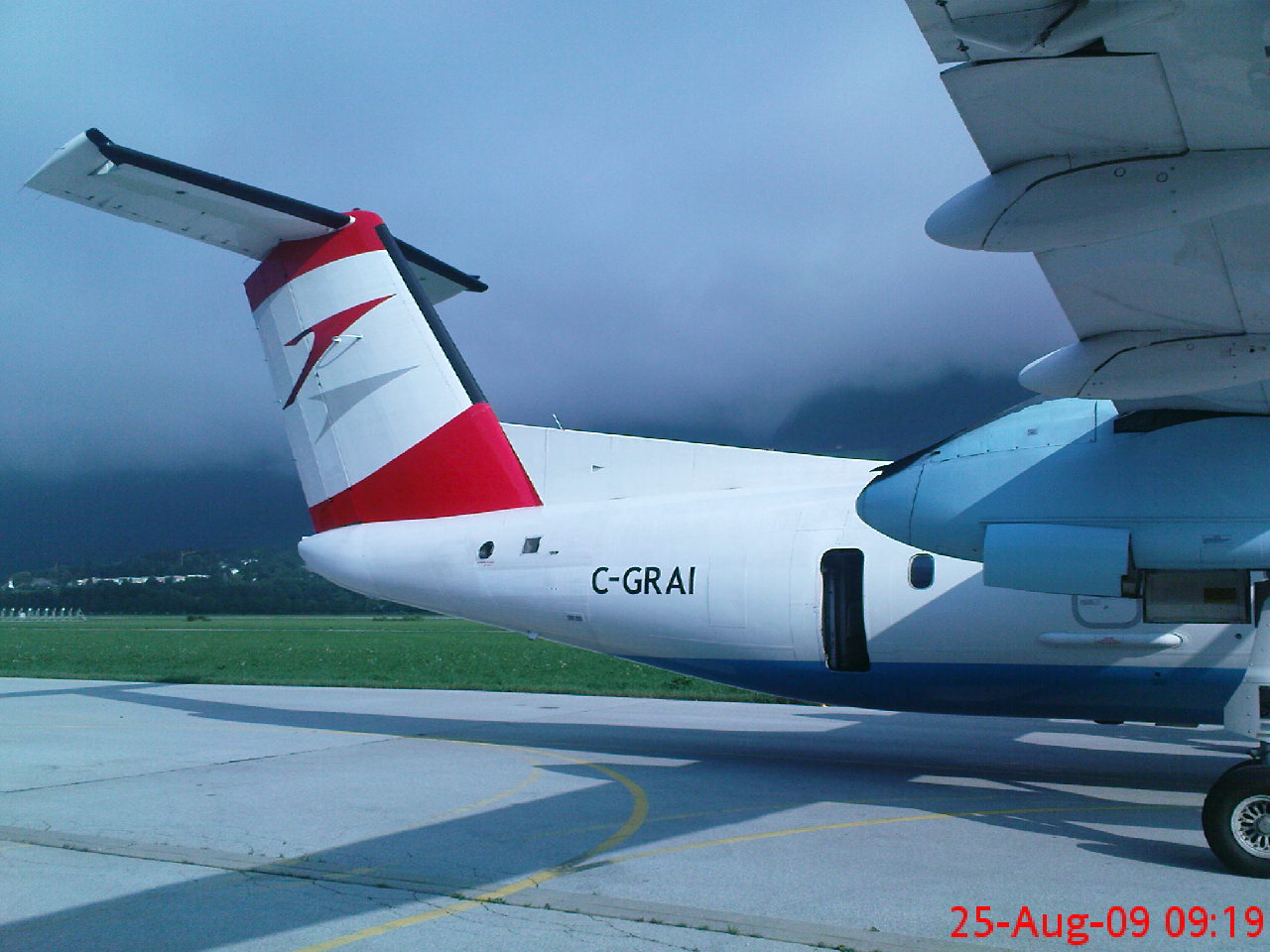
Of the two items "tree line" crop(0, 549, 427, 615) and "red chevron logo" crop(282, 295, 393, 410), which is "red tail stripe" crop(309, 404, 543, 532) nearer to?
"red chevron logo" crop(282, 295, 393, 410)

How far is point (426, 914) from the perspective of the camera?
216 inches

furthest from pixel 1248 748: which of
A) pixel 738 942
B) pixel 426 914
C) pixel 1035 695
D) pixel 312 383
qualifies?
pixel 312 383

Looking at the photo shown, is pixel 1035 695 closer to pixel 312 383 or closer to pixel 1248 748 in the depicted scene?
pixel 1248 748

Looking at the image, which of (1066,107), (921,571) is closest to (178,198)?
(921,571)

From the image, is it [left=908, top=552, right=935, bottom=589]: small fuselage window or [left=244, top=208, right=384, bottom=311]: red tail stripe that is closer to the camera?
[left=908, top=552, right=935, bottom=589]: small fuselage window

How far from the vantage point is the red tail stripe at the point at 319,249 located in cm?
1217

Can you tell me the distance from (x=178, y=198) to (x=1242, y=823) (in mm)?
11324

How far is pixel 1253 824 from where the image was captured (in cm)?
638

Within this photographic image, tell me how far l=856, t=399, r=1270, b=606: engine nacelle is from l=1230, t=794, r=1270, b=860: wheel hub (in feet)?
5.41

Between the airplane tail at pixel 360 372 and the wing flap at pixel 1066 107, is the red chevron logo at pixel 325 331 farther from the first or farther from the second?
the wing flap at pixel 1066 107

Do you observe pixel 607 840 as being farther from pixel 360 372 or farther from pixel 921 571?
pixel 360 372

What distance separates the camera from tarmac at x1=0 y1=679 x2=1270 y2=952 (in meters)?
5.24

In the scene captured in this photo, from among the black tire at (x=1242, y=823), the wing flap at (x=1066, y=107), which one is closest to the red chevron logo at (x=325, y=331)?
the wing flap at (x=1066, y=107)
